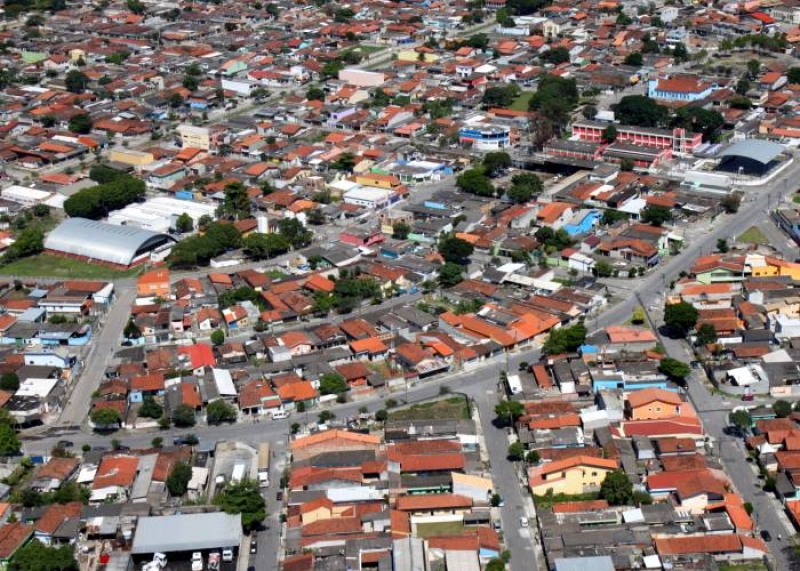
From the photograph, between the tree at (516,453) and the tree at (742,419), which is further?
the tree at (742,419)

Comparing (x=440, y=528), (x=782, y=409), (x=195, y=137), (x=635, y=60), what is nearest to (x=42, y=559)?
(x=440, y=528)

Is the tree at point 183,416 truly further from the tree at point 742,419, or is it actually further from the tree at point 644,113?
the tree at point 644,113

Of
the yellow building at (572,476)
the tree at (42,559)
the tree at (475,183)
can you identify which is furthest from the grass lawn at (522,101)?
the tree at (42,559)

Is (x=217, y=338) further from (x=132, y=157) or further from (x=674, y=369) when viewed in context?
(x=132, y=157)

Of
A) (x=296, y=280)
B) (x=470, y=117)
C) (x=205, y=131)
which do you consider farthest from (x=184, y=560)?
(x=470, y=117)

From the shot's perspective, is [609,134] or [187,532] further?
[609,134]

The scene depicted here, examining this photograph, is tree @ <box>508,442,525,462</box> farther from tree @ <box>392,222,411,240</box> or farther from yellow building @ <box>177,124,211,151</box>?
yellow building @ <box>177,124,211,151</box>
